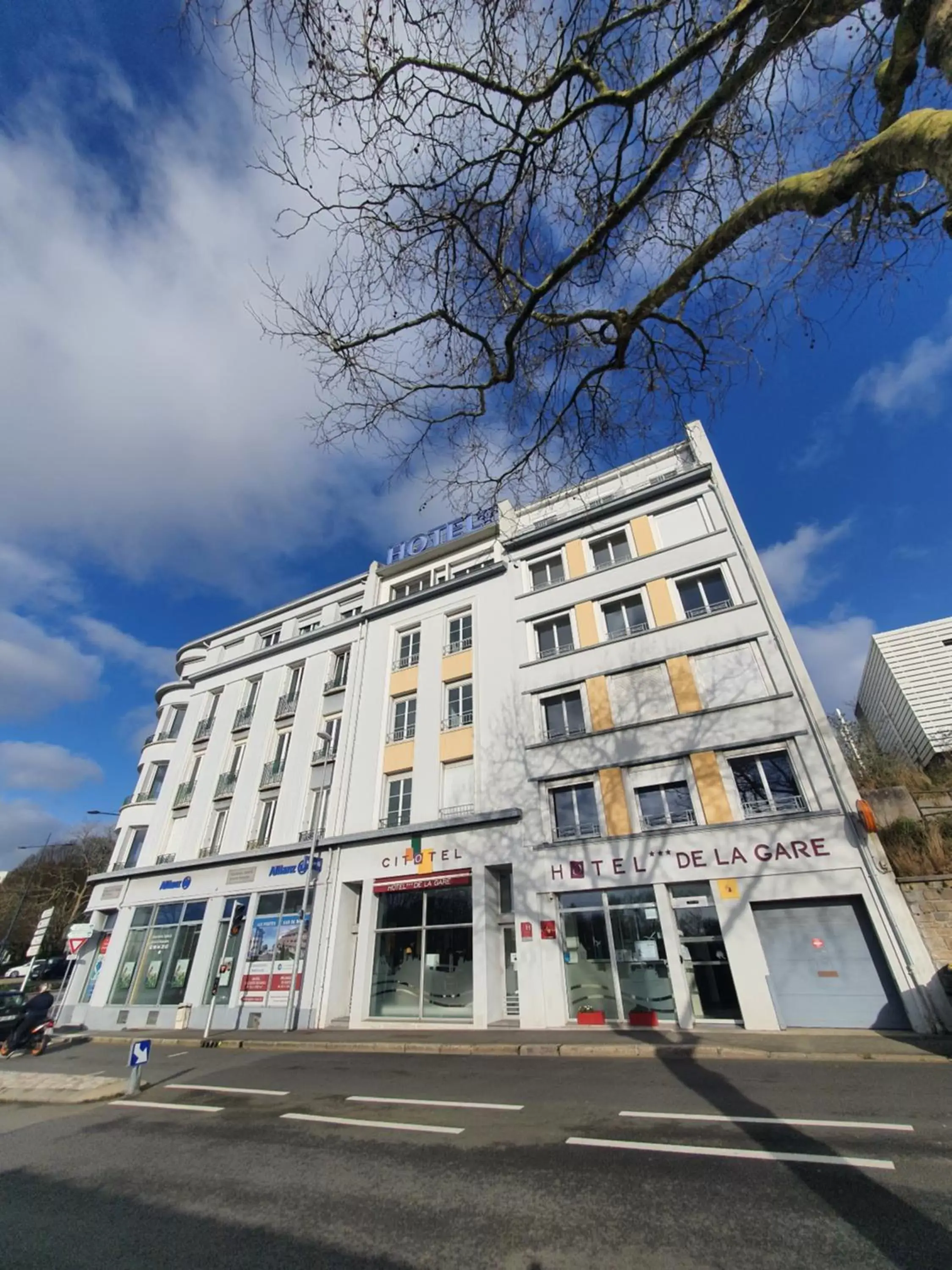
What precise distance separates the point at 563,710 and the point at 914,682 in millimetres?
21845

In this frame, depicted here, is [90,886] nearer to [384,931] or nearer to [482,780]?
[384,931]

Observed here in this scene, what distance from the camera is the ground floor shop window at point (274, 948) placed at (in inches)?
643

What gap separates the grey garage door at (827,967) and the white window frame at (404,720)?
11.5m

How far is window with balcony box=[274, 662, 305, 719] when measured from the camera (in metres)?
22.6

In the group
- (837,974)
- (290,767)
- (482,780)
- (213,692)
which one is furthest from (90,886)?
(837,974)

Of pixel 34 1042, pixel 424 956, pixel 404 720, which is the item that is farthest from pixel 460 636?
pixel 34 1042

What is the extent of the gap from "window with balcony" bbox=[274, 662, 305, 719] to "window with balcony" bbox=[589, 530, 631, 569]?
13343mm

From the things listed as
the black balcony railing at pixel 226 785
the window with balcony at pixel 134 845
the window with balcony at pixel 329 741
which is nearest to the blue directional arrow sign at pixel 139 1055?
the window with balcony at pixel 329 741

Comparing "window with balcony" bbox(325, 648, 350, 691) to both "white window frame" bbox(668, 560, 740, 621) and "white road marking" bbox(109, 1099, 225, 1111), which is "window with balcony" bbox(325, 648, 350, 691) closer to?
"white window frame" bbox(668, 560, 740, 621)

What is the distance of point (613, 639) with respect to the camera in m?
16.3

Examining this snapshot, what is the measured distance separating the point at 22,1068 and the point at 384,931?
8514mm

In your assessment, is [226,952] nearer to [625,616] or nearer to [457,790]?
[457,790]

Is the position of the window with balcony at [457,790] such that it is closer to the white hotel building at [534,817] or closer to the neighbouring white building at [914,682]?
the white hotel building at [534,817]

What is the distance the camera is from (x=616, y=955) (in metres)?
12.9
